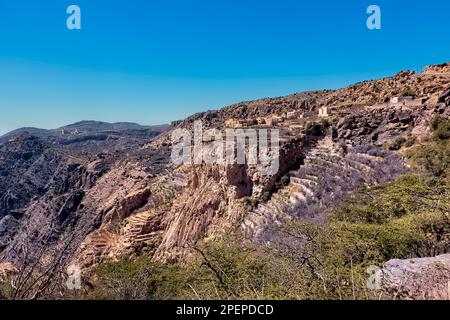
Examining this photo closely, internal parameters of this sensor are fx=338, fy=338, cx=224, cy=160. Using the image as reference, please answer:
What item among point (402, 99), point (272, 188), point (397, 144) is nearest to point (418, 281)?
point (272, 188)

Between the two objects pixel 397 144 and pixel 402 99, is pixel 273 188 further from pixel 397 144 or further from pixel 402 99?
pixel 402 99

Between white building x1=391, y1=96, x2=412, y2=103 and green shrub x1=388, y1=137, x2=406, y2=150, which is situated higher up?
white building x1=391, y1=96, x2=412, y2=103

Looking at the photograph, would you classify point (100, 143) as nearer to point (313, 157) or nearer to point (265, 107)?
point (265, 107)

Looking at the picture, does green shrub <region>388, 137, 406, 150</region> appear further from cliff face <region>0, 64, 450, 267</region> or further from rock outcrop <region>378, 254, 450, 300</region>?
rock outcrop <region>378, 254, 450, 300</region>

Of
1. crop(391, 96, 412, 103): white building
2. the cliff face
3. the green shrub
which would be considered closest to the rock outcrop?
the cliff face

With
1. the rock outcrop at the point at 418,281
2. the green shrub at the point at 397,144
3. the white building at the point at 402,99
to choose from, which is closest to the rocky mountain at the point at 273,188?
the green shrub at the point at 397,144

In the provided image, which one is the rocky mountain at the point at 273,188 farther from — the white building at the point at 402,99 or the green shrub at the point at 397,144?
the white building at the point at 402,99

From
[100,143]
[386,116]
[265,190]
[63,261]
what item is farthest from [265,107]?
[100,143]

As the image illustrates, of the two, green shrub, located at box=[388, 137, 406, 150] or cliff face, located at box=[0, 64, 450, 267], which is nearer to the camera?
cliff face, located at box=[0, 64, 450, 267]

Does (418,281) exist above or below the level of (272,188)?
above

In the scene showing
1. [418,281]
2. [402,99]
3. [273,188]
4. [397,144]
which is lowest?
[273,188]
